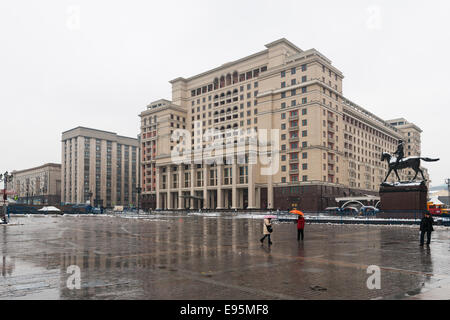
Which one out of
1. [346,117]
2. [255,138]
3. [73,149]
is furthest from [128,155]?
[346,117]

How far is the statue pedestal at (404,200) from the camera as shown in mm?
35875

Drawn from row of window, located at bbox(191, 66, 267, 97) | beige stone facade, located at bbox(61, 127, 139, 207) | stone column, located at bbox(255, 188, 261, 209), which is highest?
row of window, located at bbox(191, 66, 267, 97)

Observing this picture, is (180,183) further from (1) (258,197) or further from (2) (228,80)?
(2) (228,80)

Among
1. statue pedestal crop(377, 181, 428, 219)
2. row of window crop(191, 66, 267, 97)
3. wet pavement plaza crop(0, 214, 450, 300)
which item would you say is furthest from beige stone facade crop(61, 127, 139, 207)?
wet pavement plaza crop(0, 214, 450, 300)

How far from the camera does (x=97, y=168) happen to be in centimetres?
16212

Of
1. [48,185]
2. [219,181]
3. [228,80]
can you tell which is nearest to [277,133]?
[219,181]

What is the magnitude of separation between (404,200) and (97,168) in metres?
146

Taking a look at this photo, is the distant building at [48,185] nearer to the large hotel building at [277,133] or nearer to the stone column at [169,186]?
the large hotel building at [277,133]

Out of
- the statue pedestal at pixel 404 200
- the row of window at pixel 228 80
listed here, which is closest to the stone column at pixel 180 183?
the row of window at pixel 228 80

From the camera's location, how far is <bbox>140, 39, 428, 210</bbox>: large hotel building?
268 feet

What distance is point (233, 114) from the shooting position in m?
105

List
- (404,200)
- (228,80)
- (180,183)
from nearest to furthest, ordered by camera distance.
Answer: (404,200) → (228,80) → (180,183)

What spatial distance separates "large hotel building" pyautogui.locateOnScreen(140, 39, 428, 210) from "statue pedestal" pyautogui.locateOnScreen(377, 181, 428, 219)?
40.0 metres

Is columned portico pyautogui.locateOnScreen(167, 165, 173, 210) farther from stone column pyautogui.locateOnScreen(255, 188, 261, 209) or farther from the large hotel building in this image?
stone column pyautogui.locateOnScreen(255, 188, 261, 209)
